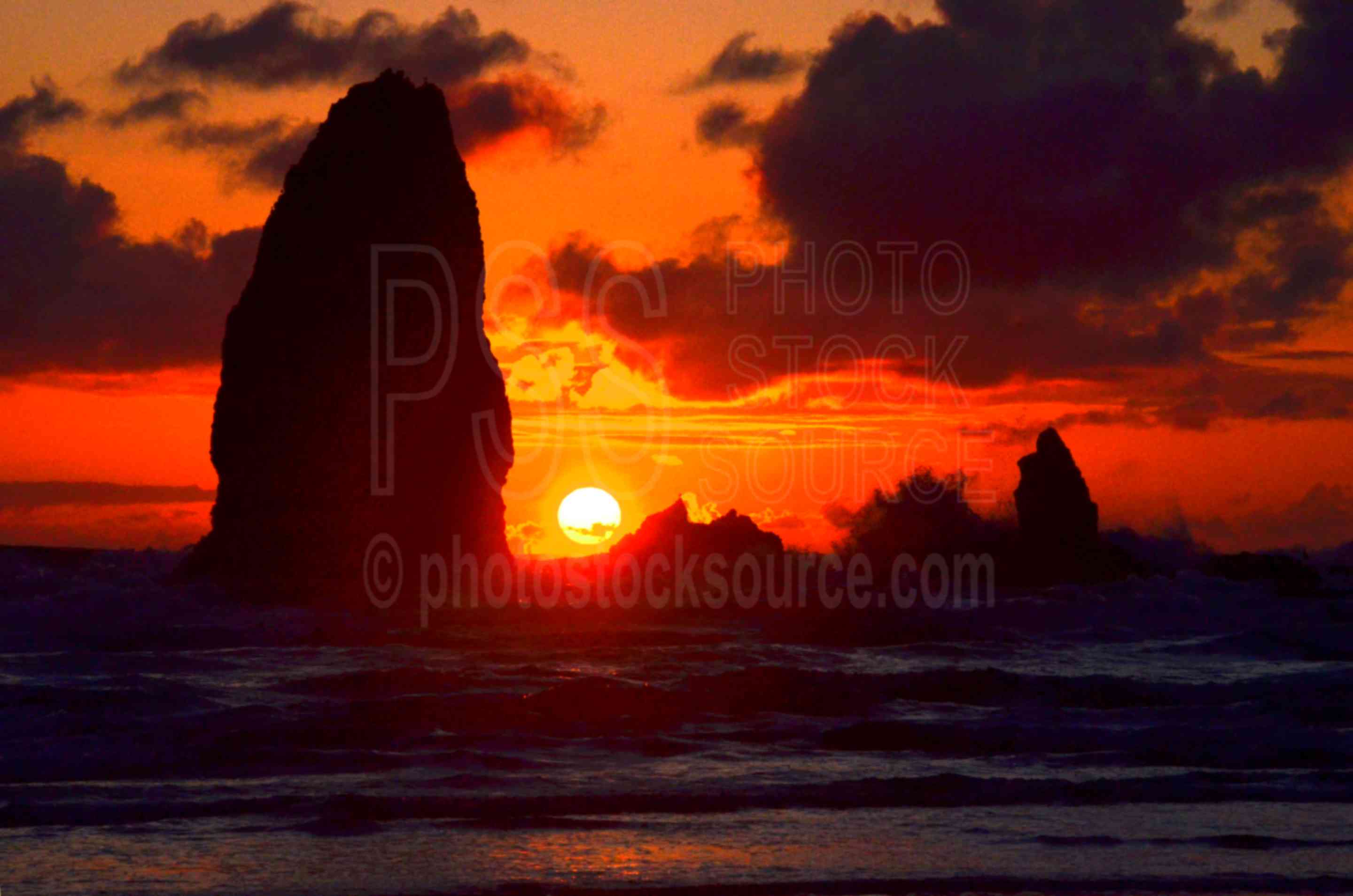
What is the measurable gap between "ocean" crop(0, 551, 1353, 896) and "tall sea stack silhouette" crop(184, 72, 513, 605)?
1075cm

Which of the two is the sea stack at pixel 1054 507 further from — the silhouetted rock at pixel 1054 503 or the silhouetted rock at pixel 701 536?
the silhouetted rock at pixel 701 536

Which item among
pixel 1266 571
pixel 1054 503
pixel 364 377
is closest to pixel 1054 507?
pixel 1054 503

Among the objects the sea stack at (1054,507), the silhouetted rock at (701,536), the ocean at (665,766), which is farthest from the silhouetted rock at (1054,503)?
the ocean at (665,766)

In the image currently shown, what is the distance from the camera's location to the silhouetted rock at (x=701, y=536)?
1773 inches

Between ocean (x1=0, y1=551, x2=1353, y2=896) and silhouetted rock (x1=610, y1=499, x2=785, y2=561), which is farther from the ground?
silhouetted rock (x1=610, y1=499, x2=785, y2=561)

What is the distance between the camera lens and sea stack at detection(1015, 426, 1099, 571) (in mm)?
44969

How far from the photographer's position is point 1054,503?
46.2 metres

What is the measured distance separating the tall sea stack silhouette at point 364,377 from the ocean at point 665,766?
10.8 metres

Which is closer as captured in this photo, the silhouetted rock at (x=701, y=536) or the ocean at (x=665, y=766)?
the ocean at (x=665, y=766)

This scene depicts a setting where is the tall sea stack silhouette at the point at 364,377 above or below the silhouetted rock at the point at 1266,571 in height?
above

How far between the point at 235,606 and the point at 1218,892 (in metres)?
29.8

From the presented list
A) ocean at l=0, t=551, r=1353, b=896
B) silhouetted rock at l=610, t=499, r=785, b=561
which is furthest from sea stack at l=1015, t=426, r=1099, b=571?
ocean at l=0, t=551, r=1353, b=896

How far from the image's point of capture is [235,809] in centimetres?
1153

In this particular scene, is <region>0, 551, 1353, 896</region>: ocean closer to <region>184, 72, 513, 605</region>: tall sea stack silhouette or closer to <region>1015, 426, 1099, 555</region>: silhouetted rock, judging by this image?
<region>184, 72, 513, 605</region>: tall sea stack silhouette
